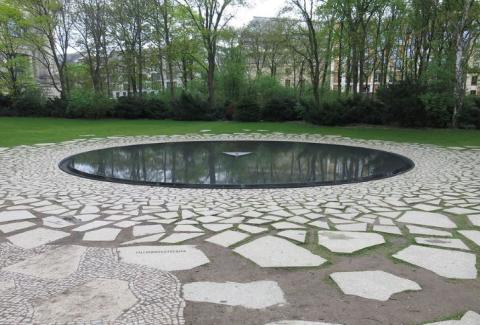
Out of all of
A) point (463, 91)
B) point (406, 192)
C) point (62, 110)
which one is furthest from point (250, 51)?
point (406, 192)

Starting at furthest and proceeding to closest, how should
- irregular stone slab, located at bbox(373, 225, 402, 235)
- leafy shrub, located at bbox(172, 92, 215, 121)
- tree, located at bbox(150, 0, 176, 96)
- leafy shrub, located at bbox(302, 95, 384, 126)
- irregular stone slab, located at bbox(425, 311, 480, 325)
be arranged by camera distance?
tree, located at bbox(150, 0, 176, 96)
leafy shrub, located at bbox(172, 92, 215, 121)
leafy shrub, located at bbox(302, 95, 384, 126)
irregular stone slab, located at bbox(373, 225, 402, 235)
irregular stone slab, located at bbox(425, 311, 480, 325)

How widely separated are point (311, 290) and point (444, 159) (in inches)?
325

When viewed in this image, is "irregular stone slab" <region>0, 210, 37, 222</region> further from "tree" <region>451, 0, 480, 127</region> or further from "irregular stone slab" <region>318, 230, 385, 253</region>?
"tree" <region>451, 0, 480, 127</region>

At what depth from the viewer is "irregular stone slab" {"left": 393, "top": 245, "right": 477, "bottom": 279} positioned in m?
3.16

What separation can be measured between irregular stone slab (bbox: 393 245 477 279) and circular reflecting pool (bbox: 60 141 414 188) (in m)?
3.22

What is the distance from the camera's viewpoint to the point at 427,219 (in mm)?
4656

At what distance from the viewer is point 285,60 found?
35.6 metres

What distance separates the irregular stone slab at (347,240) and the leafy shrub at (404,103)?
13.2m

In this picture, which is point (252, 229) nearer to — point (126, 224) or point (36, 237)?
point (126, 224)

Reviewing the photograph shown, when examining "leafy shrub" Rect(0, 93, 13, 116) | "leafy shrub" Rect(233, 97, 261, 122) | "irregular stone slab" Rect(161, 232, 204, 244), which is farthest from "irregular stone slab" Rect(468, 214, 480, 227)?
"leafy shrub" Rect(0, 93, 13, 116)

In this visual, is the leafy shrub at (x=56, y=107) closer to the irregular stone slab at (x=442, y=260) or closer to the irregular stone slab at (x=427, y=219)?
the irregular stone slab at (x=427, y=219)

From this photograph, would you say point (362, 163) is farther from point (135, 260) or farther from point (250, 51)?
point (250, 51)

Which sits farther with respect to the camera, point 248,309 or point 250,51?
point 250,51

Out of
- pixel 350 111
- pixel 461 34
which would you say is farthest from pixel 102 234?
pixel 461 34
